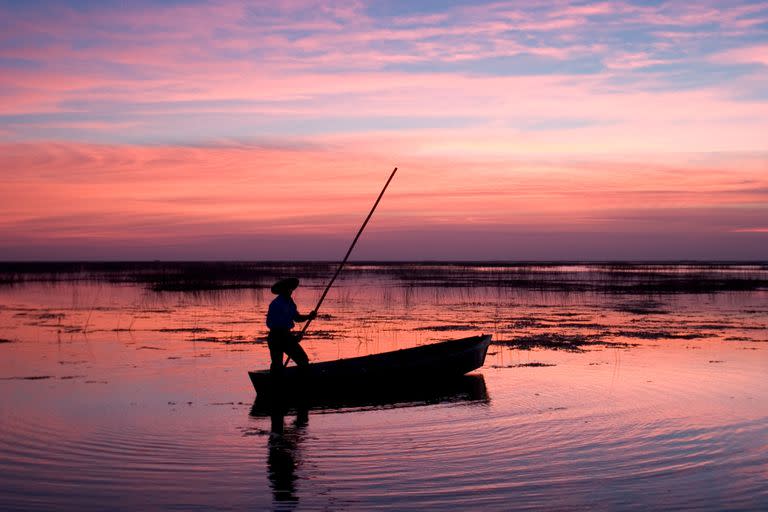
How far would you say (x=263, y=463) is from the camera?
8.05 metres

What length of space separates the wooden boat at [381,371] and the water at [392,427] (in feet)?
1.23

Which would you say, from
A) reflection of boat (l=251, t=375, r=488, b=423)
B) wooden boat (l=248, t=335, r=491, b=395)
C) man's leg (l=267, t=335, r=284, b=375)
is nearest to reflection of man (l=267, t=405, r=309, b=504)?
reflection of boat (l=251, t=375, r=488, b=423)

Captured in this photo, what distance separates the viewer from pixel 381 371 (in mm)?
12266

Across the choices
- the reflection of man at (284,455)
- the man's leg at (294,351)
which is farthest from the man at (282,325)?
the reflection of man at (284,455)

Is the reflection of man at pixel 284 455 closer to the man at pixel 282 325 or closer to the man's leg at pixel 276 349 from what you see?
the man's leg at pixel 276 349

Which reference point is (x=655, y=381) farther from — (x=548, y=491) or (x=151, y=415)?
(x=151, y=415)

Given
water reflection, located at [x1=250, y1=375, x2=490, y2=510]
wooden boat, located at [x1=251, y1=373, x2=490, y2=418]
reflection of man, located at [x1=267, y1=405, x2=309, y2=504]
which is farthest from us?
wooden boat, located at [x1=251, y1=373, x2=490, y2=418]

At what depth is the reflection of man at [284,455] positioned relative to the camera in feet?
23.2

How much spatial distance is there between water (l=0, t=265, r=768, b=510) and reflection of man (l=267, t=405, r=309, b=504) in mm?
30

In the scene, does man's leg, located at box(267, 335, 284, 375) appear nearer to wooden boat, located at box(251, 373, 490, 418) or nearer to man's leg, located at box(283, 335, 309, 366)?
man's leg, located at box(283, 335, 309, 366)

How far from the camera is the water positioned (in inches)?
273

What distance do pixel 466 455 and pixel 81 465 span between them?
147 inches

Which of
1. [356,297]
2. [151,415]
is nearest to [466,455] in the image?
[151,415]

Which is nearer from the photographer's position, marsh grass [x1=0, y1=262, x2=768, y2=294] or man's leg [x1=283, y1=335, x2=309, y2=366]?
man's leg [x1=283, y1=335, x2=309, y2=366]
